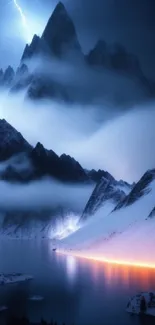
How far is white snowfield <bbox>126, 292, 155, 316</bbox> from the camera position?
39.5 metres

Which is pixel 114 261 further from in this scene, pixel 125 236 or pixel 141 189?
pixel 141 189

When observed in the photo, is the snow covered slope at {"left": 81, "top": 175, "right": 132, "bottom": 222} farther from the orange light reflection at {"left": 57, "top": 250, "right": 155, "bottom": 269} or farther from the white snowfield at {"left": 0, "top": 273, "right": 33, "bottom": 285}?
the white snowfield at {"left": 0, "top": 273, "right": 33, "bottom": 285}

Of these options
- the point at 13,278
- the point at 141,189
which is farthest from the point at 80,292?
the point at 141,189

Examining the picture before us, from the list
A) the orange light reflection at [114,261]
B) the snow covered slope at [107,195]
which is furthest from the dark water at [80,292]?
the snow covered slope at [107,195]

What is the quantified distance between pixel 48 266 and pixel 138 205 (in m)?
28.8

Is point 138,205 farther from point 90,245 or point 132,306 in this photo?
point 132,306

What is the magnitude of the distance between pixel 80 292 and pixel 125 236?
32231 mm

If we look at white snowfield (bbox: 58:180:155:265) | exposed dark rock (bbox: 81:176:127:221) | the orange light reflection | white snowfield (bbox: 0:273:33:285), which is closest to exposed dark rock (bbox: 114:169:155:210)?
white snowfield (bbox: 58:180:155:265)

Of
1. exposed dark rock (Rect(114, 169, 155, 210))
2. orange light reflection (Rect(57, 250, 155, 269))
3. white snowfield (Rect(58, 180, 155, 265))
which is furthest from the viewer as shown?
exposed dark rock (Rect(114, 169, 155, 210))

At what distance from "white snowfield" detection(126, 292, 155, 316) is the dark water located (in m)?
0.94

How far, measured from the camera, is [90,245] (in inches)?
3674

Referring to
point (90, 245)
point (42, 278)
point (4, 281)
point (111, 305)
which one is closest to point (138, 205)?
point (90, 245)

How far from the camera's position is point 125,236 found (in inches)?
3209

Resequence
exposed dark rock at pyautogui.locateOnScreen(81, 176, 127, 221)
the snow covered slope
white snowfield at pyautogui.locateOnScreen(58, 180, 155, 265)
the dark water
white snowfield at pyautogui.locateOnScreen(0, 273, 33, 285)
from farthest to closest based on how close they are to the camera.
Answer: exposed dark rock at pyautogui.locateOnScreen(81, 176, 127, 221), the snow covered slope, white snowfield at pyautogui.locateOnScreen(58, 180, 155, 265), white snowfield at pyautogui.locateOnScreen(0, 273, 33, 285), the dark water
